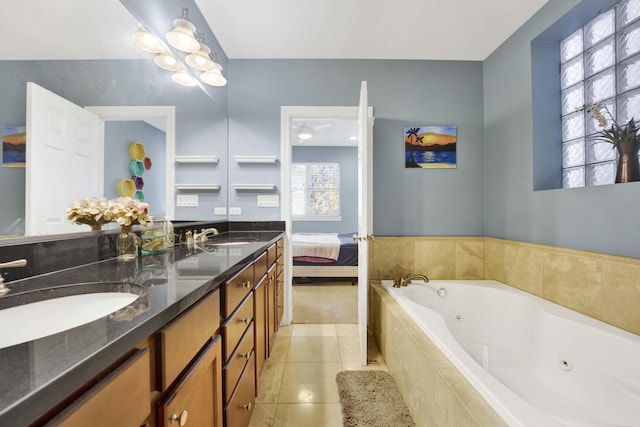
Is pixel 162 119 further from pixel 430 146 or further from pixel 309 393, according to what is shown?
pixel 430 146

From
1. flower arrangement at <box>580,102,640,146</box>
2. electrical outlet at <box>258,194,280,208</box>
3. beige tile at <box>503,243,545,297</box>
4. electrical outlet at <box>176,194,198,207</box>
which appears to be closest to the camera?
flower arrangement at <box>580,102,640,146</box>

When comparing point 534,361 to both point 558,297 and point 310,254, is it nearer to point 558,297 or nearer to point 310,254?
point 558,297

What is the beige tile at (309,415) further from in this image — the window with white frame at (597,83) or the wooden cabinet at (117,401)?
the window with white frame at (597,83)

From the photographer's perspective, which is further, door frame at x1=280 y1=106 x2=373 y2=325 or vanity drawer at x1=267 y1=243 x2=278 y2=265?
door frame at x1=280 y1=106 x2=373 y2=325

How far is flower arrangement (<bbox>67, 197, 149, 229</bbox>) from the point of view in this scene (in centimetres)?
103

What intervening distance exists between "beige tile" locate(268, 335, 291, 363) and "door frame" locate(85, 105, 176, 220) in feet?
4.15

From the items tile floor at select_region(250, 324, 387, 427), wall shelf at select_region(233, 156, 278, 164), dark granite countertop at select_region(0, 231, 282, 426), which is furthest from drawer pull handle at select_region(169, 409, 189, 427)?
wall shelf at select_region(233, 156, 278, 164)

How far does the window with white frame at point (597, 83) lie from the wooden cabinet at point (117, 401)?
242 cm

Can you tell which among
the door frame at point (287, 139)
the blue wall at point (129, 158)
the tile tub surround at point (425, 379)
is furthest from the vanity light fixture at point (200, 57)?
the tile tub surround at point (425, 379)

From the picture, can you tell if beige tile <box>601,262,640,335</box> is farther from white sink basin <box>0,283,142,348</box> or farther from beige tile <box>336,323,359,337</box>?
white sink basin <box>0,283,142,348</box>

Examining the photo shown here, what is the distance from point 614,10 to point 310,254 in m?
3.48

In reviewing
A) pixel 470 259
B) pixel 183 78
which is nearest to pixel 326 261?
pixel 470 259

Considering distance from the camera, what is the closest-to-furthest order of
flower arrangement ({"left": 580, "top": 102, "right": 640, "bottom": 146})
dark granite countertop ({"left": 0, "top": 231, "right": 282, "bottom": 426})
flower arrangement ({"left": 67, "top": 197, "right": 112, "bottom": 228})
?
dark granite countertop ({"left": 0, "top": 231, "right": 282, "bottom": 426})
flower arrangement ({"left": 67, "top": 197, "right": 112, "bottom": 228})
flower arrangement ({"left": 580, "top": 102, "right": 640, "bottom": 146})

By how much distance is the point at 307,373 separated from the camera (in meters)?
1.80
